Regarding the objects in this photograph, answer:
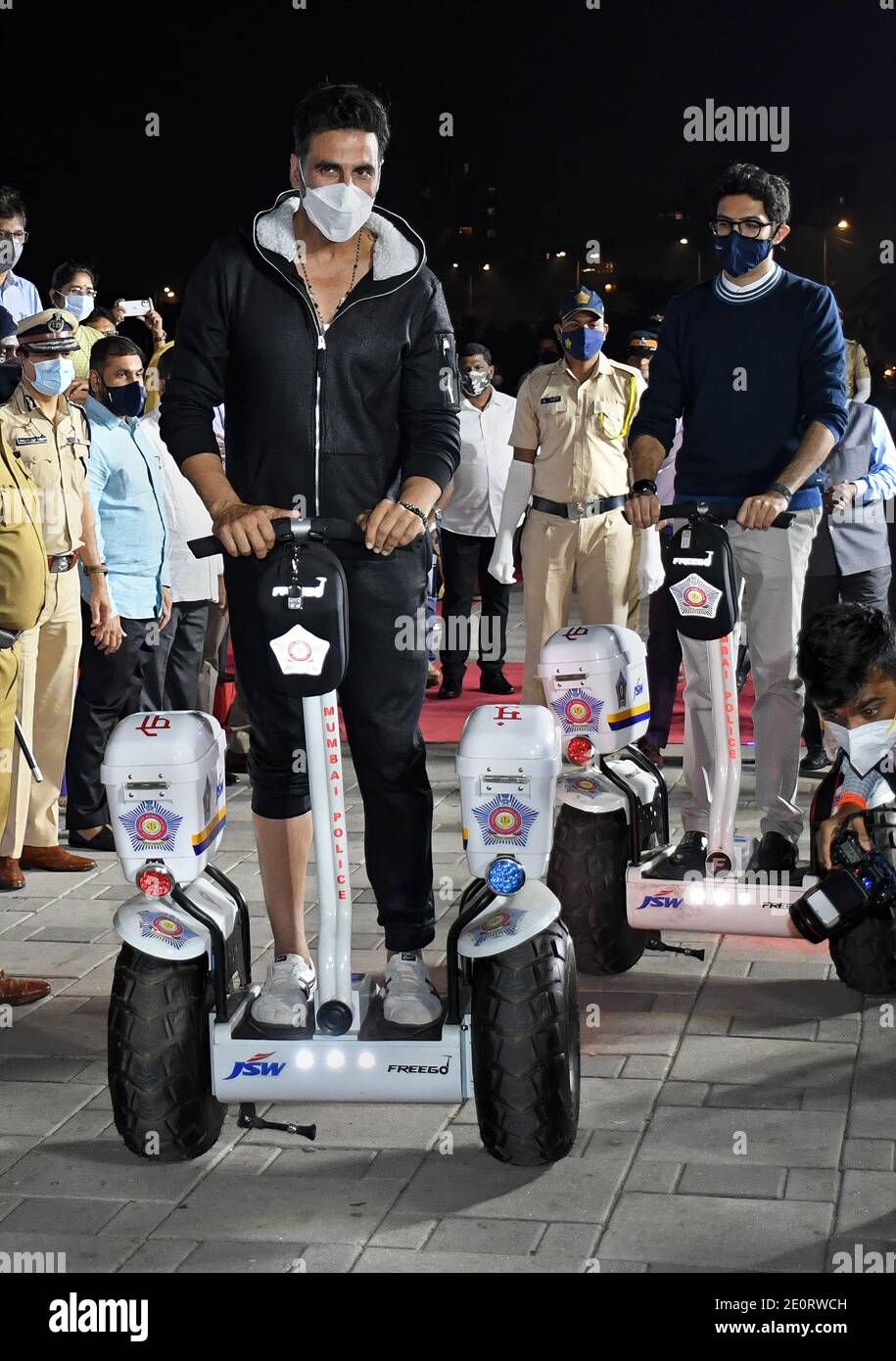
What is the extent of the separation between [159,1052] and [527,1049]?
0.64 m

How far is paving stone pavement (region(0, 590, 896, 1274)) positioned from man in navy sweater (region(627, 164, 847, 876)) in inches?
24.8

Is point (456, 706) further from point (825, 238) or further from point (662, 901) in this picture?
point (825, 238)

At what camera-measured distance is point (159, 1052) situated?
9.64ft

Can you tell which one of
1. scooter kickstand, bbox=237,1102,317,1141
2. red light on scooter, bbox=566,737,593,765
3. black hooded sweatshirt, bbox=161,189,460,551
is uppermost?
black hooded sweatshirt, bbox=161,189,460,551

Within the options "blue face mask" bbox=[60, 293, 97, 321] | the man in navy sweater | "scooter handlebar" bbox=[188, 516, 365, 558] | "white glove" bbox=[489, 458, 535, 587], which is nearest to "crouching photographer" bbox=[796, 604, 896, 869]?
the man in navy sweater

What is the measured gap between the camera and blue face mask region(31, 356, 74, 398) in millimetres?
5234

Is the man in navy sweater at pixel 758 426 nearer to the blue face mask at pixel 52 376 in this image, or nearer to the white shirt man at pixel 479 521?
the blue face mask at pixel 52 376

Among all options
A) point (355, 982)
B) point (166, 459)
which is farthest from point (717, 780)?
point (166, 459)

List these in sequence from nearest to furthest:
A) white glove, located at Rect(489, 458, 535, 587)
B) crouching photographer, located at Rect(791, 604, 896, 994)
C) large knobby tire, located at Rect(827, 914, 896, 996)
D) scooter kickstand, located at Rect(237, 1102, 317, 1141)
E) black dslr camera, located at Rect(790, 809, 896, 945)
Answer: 1. scooter kickstand, located at Rect(237, 1102, 317, 1141)
2. black dslr camera, located at Rect(790, 809, 896, 945)
3. crouching photographer, located at Rect(791, 604, 896, 994)
4. large knobby tire, located at Rect(827, 914, 896, 996)
5. white glove, located at Rect(489, 458, 535, 587)

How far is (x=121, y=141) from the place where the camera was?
43.3 ft

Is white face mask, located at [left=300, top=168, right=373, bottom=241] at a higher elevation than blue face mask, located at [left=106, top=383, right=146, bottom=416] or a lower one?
higher

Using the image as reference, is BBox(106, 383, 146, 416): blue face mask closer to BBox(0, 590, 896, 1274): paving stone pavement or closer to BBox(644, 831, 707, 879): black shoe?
BBox(0, 590, 896, 1274): paving stone pavement

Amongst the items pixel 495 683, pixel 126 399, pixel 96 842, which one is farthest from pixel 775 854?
pixel 495 683

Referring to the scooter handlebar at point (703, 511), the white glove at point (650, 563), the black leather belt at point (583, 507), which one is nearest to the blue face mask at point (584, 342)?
the black leather belt at point (583, 507)
